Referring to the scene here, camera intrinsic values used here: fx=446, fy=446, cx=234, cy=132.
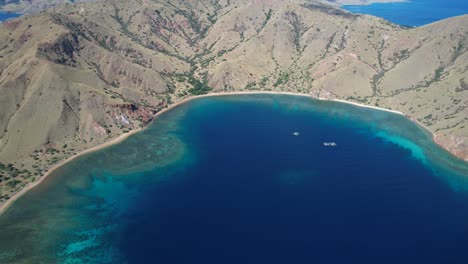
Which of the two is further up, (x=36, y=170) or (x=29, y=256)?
(x=36, y=170)

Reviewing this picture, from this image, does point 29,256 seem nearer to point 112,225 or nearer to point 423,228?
point 112,225

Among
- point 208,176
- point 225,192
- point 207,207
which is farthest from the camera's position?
point 208,176

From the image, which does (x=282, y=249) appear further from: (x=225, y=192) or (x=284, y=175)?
(x=284, y=175)

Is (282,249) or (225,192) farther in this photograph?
(225,192)

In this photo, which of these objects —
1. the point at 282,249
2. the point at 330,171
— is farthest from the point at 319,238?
the point at 330,171

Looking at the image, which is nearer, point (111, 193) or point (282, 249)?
point (282, 249)

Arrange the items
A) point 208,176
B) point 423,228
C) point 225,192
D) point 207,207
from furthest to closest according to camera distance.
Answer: point 208,176, point 225,192, point 207,207, point 423,228

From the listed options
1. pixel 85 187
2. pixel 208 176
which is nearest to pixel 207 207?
pixel 208 176

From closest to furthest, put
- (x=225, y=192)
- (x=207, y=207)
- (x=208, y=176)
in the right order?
(x=207, y=207) < (x=225, y=192) < (x=208, y=176)

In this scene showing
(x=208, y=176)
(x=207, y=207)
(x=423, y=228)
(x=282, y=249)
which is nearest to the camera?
(x=282, y=249)
